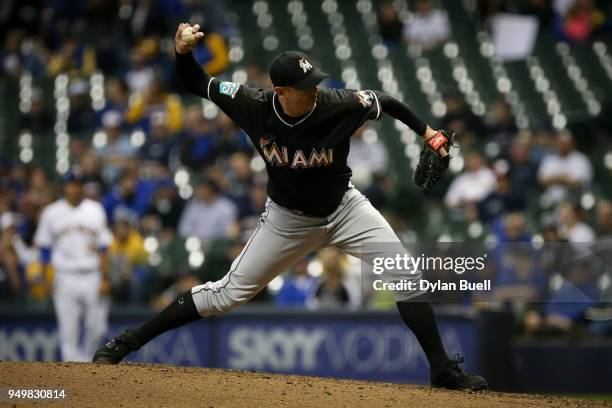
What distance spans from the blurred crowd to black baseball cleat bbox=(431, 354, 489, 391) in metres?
2.80

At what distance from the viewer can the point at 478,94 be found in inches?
527

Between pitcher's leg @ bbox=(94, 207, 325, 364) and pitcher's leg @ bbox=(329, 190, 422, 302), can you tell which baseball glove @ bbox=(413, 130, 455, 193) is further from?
pitcher's leg @ bbox=(94, 207, 325, 364)

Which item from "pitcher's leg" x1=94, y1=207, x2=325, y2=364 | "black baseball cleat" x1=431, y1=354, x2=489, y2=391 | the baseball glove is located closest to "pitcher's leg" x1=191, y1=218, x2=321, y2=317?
"pitcher's leg" x1=94, y1=207, x2=325, y2=364

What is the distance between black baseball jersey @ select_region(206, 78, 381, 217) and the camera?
5.66 m

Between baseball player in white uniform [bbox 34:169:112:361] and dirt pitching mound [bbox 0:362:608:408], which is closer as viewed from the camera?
dirt pitching mound [bbox 0:362:608:408]

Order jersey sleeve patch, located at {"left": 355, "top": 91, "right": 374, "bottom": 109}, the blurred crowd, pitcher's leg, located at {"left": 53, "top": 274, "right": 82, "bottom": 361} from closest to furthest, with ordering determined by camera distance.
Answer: jersey sleeve patch, located at {"left": 355, "top": 91, "right": 374, "bottom": 109}
pitcher's leg, located at {"left": 53, "top": 274, "right": 82, "bottom": 361}
the blurred crowd

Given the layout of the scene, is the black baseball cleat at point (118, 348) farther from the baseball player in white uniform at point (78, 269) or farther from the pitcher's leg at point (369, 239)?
the baseball player in white uniform at point (78, 269)

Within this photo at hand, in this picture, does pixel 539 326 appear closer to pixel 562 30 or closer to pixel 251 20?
pixel 562 30

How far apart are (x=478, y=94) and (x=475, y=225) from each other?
3.12m

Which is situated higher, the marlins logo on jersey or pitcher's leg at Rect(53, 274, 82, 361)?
the marlins logo on jersey

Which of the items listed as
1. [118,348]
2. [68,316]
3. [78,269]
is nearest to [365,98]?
[118,348]

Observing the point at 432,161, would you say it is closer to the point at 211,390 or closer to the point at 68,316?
the point at 211,390

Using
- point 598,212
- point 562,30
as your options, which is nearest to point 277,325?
point 598,212

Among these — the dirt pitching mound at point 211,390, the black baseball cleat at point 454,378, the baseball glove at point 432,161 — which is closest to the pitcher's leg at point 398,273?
the black baseball cleat at point 454,378
